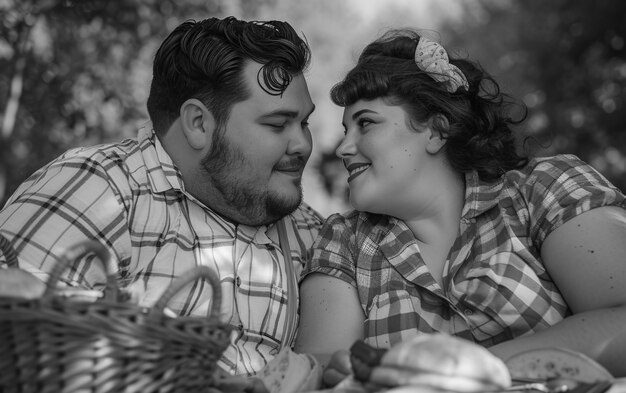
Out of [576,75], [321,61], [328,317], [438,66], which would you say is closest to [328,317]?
[328,317]

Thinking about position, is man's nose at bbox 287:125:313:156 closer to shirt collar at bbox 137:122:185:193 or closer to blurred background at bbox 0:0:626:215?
blurred background at bbox 0:0:626:215

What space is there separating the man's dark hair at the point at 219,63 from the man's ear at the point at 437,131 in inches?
23.4

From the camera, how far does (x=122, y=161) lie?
2.80m

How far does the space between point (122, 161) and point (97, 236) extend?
36 centimetres

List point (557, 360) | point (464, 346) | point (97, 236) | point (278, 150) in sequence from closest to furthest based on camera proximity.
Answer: point (464, 346), point (557, 360), point (97, 236), point (278, 150)

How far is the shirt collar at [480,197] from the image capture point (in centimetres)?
274

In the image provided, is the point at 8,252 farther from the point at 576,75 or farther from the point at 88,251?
the point at 576,75

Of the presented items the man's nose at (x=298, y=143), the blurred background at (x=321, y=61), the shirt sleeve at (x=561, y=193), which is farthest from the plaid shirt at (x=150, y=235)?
the shirt sleeve at (x=561, y=193)

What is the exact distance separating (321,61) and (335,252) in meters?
10.7

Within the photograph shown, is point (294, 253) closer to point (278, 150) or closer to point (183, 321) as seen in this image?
point (278, 150)

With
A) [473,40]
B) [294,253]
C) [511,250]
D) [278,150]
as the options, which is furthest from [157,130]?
[473,40]

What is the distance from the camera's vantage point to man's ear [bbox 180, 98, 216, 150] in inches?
121

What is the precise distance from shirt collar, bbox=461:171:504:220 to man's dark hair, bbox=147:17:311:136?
83 cm

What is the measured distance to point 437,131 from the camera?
115 inches
